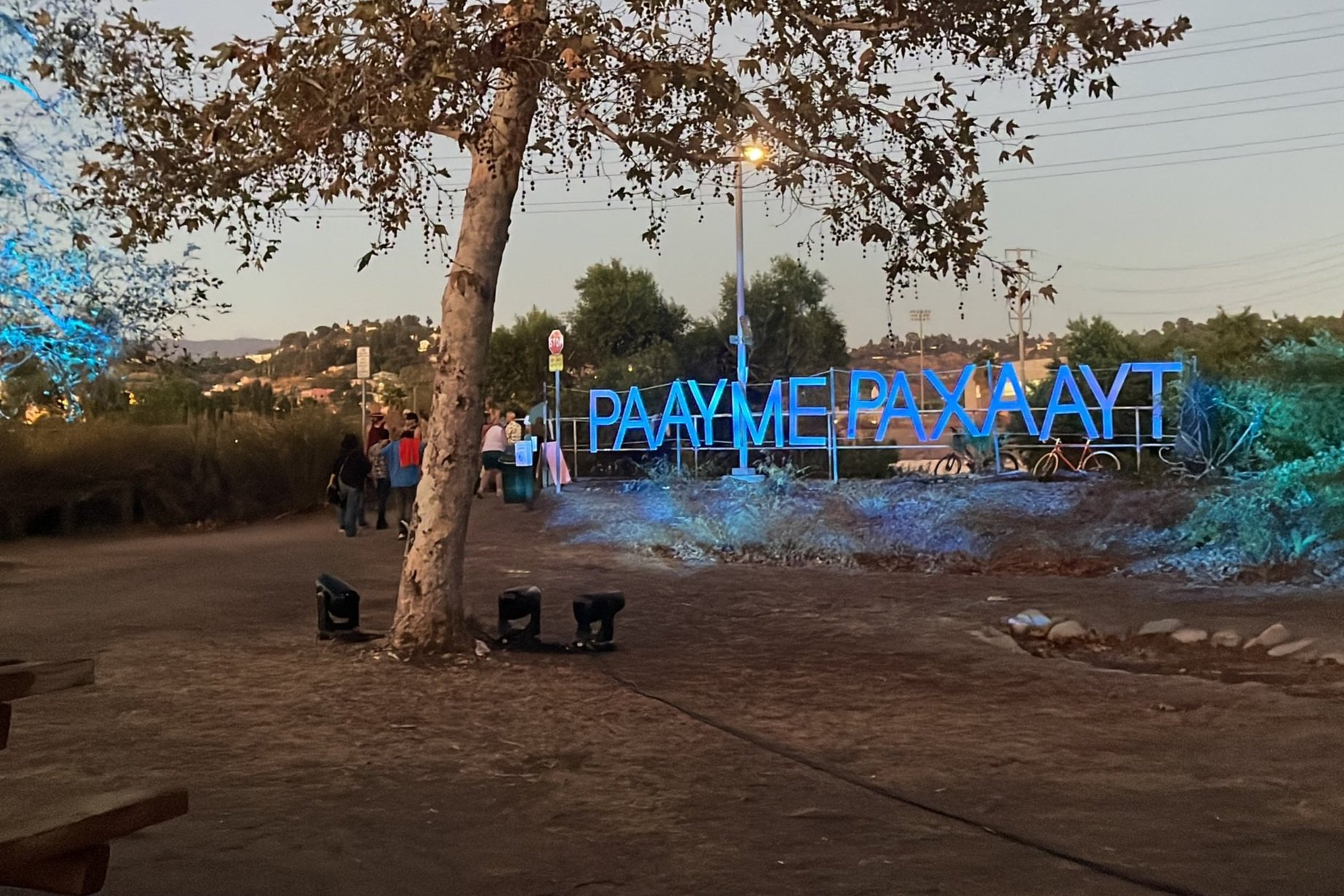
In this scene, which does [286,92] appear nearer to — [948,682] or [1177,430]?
[948,682]

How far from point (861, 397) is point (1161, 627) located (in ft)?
48.0

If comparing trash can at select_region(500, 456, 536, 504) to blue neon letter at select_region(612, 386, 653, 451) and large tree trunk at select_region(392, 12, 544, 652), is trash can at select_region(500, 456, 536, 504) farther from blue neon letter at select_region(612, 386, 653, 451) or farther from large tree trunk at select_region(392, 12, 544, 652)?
large tree trunk at select_region(392, 12, 544, 652)

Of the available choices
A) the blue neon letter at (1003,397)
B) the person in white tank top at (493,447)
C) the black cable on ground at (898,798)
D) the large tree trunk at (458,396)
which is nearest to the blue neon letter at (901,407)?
the blue neon letter at (1003,397)

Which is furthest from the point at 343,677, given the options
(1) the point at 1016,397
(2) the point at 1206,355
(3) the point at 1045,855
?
(2) the point at 1206,355

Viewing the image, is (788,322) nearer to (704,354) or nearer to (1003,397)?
(704,354)

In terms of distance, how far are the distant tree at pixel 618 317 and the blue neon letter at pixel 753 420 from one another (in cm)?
2498

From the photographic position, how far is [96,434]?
72.5 feet

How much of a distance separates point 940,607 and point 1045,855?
7.11 metres

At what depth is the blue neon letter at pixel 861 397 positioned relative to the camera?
24516 mm

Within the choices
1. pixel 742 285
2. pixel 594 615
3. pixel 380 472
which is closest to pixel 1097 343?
pixel 742 285

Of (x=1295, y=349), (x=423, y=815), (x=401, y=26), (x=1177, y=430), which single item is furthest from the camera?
(x=1177, y=430)

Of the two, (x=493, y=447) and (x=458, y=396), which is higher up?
(x=458, y=396)

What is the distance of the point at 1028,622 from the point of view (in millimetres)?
10961

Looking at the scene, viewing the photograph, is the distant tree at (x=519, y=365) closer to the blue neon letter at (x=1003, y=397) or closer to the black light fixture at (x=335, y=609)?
the blue neon letter at (x=1003, y=397)
